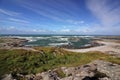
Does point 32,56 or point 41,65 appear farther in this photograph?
point 32,56

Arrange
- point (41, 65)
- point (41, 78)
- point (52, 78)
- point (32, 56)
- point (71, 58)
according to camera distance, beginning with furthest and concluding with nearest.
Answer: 1. point (71, 58)
2. point (32, 56)
3. point (41, 65)
4. point (41, 78)
5. point (52, 78)

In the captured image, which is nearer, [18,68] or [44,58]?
[18,68]

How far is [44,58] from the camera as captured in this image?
32844 mm

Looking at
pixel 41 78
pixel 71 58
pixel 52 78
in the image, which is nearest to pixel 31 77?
pixel 41 78

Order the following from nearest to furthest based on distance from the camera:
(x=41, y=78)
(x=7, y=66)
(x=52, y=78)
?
(x=52, y=78) < (x=41, y=78) < (x=7, y=66)

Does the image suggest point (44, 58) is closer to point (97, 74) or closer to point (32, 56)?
point (32, 56)

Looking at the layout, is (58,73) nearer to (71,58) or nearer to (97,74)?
(97,74)

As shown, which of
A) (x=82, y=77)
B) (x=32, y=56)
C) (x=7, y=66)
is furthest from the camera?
(x=32, y=56)

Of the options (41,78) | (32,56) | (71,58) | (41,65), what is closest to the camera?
(41,78)

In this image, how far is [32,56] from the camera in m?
32.2

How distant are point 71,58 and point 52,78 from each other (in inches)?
568

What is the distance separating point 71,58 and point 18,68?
1421 centimetres

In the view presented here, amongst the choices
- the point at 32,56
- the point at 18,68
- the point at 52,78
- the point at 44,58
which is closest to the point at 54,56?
the point at 44,58

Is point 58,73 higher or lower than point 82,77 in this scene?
lower
